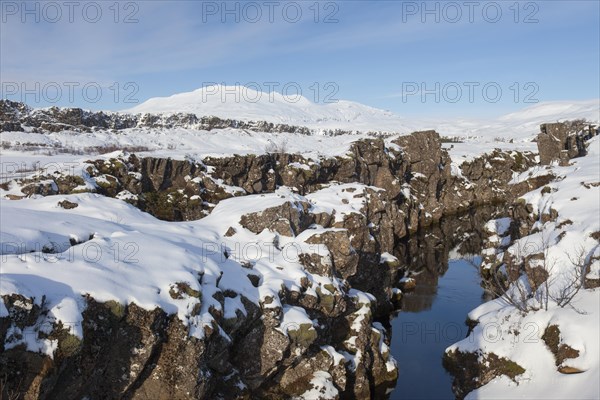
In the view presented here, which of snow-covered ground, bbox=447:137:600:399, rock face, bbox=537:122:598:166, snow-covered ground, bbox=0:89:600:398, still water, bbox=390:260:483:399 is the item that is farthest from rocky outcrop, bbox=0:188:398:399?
rock face, bbox=537:122:598:166

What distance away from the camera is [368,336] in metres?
24.7

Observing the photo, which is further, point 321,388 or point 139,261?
point 321,388

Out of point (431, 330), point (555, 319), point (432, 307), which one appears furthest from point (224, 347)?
point (432, 307)

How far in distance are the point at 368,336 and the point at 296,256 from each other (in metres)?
6.23

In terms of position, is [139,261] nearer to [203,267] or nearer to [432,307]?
[203,267]

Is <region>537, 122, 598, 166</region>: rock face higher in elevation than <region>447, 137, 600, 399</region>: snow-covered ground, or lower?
higher

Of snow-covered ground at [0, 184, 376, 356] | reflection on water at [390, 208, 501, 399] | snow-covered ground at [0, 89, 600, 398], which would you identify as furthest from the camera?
reflection on water at [390, 208, 501, 399]

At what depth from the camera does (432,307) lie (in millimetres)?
37344

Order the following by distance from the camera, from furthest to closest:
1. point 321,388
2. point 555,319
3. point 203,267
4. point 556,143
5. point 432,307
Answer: point 556,143 < point 432,307 < point 555,319 < point 321,388 < point 203,267

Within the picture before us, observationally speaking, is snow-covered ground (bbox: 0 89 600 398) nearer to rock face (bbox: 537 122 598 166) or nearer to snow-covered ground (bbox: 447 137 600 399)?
snow-covered ground (bbox: 447 137 600 399)

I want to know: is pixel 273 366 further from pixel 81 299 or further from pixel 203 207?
pixel 203 207

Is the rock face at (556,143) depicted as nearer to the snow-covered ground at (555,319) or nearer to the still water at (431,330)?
the still water at (431,330)

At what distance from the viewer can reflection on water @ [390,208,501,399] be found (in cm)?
2594

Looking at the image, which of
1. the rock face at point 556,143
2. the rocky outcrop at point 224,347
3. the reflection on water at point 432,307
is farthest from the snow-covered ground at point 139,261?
the rock face at point 556,143
